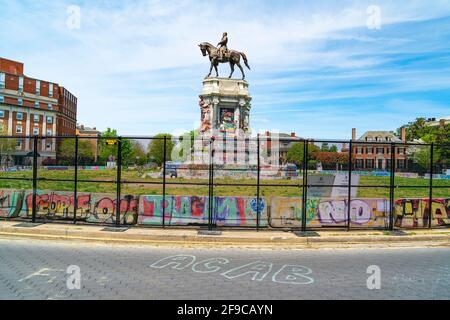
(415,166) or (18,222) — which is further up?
(415,166)

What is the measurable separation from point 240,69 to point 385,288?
41.0 meters

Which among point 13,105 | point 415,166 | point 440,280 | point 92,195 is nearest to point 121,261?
point 92,195

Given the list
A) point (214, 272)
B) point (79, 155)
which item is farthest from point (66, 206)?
point (79, 155)

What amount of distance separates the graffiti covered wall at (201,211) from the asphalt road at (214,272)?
266 centimetres

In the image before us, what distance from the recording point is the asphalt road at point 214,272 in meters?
6.73

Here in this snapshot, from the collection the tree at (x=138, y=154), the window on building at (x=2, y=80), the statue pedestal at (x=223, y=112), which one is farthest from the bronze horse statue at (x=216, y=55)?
the window on building at (x=2, y=80)

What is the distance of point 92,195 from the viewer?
13.9 meters

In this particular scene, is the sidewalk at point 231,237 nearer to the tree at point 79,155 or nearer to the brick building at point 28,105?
the tree at point 79,155

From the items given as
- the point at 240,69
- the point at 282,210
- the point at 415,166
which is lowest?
the point at 282,210

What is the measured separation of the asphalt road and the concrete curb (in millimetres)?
649

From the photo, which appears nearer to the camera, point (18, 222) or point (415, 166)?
point (18, 222)

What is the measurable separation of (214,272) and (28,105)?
9055 centimetres

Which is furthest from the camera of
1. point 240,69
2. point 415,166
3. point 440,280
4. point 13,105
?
point 13,105
